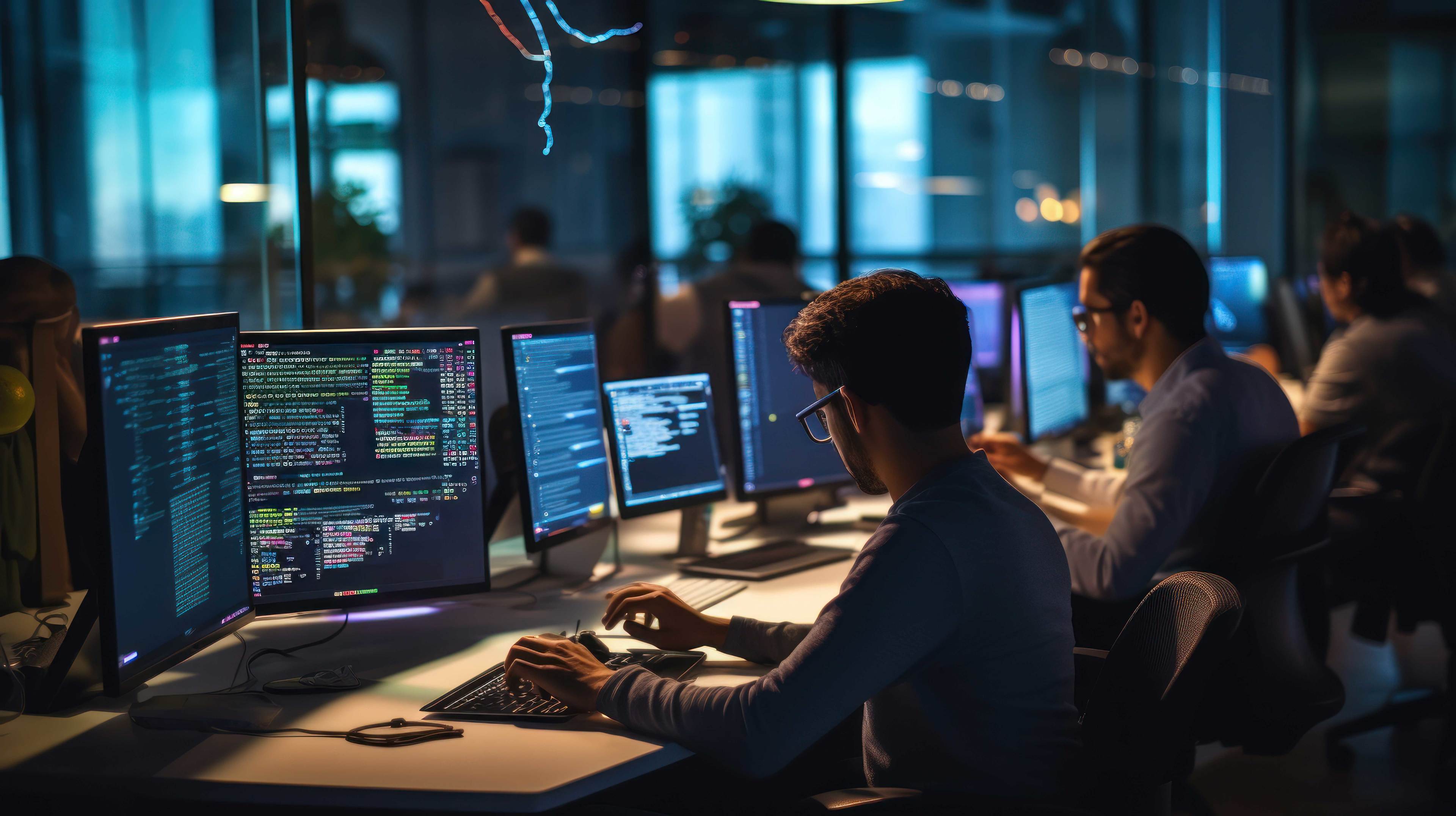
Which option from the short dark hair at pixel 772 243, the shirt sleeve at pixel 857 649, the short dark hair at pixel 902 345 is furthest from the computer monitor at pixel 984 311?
the shirt sleeve at pixel 857 649

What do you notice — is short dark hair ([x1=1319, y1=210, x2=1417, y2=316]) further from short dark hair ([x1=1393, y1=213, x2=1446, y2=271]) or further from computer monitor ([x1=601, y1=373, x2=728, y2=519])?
computer monitor ([x1=601, y1=373, x2=728, y2=519])

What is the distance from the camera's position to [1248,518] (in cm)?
213

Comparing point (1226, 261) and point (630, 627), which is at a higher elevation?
point (1226, 261)

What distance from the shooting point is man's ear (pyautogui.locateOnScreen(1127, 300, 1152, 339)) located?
237cm

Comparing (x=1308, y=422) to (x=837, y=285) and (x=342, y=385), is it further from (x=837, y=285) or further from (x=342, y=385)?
(x=342, y=385)

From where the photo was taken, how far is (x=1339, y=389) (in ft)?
11.9

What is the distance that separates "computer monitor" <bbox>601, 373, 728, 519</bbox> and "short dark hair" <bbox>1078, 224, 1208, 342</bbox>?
2.96 ft

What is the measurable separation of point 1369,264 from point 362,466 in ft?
10.6


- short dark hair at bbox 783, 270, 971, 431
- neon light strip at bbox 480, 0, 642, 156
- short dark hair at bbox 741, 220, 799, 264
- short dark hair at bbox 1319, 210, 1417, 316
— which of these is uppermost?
neon light strip at bbox 480, 0, 642, 156

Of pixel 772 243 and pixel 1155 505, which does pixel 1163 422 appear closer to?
pixel 1155 505

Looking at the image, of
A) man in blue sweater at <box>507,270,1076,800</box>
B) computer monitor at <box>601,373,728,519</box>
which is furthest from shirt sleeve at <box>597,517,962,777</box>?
computer monitor at <box>601,373,728,519</box>

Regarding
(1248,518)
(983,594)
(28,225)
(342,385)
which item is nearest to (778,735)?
(983,594)

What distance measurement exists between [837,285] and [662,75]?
6.80 metres

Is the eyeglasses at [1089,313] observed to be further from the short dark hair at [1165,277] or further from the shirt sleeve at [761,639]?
the shirt sleeve at [761,639]
